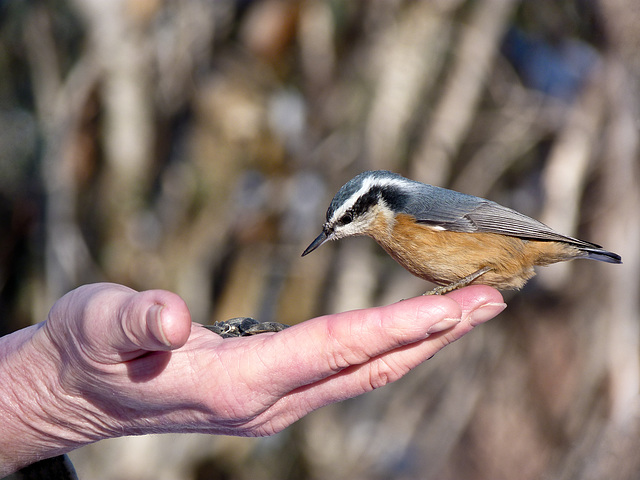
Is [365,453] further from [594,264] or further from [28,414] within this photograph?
[28,414]

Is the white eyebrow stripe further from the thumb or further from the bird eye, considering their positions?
the thumb

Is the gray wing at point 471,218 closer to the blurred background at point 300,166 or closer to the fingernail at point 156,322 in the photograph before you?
the fingernail at point 156,322

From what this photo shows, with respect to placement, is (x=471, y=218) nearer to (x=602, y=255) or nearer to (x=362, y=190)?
(x=362, y=190)

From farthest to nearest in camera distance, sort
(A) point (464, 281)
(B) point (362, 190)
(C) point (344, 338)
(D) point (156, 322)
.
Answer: (B) point (362, 190) → (A) point (464, 281) → (C) point (344, 338) → (D) point (156, 322)

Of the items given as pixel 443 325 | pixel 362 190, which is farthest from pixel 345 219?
pixel 443 325

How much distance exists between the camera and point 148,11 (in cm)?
559

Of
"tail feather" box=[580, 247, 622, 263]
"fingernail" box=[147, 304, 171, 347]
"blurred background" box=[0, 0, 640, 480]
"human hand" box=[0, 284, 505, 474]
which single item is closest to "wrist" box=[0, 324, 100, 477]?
"human hand" box=[0, 284, 505, 474]

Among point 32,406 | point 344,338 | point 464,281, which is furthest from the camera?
point 464,281

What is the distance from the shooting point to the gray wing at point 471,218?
104 inches

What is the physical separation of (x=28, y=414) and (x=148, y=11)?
4352 millimetres

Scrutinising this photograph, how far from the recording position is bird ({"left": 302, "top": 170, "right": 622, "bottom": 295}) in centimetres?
259

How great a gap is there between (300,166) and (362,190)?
10.5ft

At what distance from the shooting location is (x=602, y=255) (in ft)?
8.95

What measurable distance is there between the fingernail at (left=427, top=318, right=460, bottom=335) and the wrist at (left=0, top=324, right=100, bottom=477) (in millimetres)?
1126
